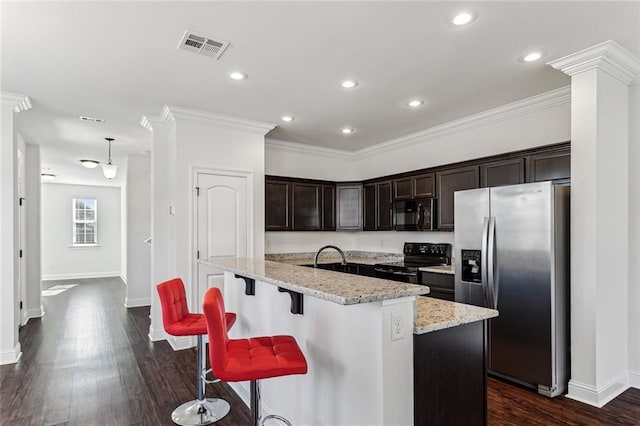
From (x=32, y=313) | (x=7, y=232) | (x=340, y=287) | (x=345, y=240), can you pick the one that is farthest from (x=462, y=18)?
(x=32, y=313)

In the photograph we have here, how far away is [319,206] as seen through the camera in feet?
19.5

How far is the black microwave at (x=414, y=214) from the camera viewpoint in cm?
479

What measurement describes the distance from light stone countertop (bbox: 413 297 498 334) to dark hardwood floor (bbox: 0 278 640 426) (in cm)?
122

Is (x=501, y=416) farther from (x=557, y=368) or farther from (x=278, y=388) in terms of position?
(x=278, y=388)

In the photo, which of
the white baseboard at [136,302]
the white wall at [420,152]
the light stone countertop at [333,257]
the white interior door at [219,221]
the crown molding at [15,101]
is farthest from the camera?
the white baseboard at [136,302]

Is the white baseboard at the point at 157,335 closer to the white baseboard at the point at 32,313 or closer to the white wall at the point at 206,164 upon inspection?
the white wall at the point at 206,164

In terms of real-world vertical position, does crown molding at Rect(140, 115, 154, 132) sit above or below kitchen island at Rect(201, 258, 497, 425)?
above

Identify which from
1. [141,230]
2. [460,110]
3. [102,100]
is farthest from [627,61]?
[141,230]

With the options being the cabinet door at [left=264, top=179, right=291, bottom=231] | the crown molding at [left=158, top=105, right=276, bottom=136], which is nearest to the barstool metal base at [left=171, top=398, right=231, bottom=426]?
the cabinet door at [left=264, top=179, right=291, bottom=231]

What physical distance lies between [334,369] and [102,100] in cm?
375

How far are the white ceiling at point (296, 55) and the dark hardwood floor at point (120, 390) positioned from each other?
9.12 ft

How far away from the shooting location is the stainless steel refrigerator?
3043 millimetres

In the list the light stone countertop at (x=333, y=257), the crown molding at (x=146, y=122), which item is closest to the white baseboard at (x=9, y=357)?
the crown molding at (x=146, y=122)

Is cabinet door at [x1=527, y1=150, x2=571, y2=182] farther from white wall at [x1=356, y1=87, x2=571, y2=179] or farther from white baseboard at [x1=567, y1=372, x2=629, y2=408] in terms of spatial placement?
white baseboard at [x1=567, y1=372, x2=629, y2=408]
